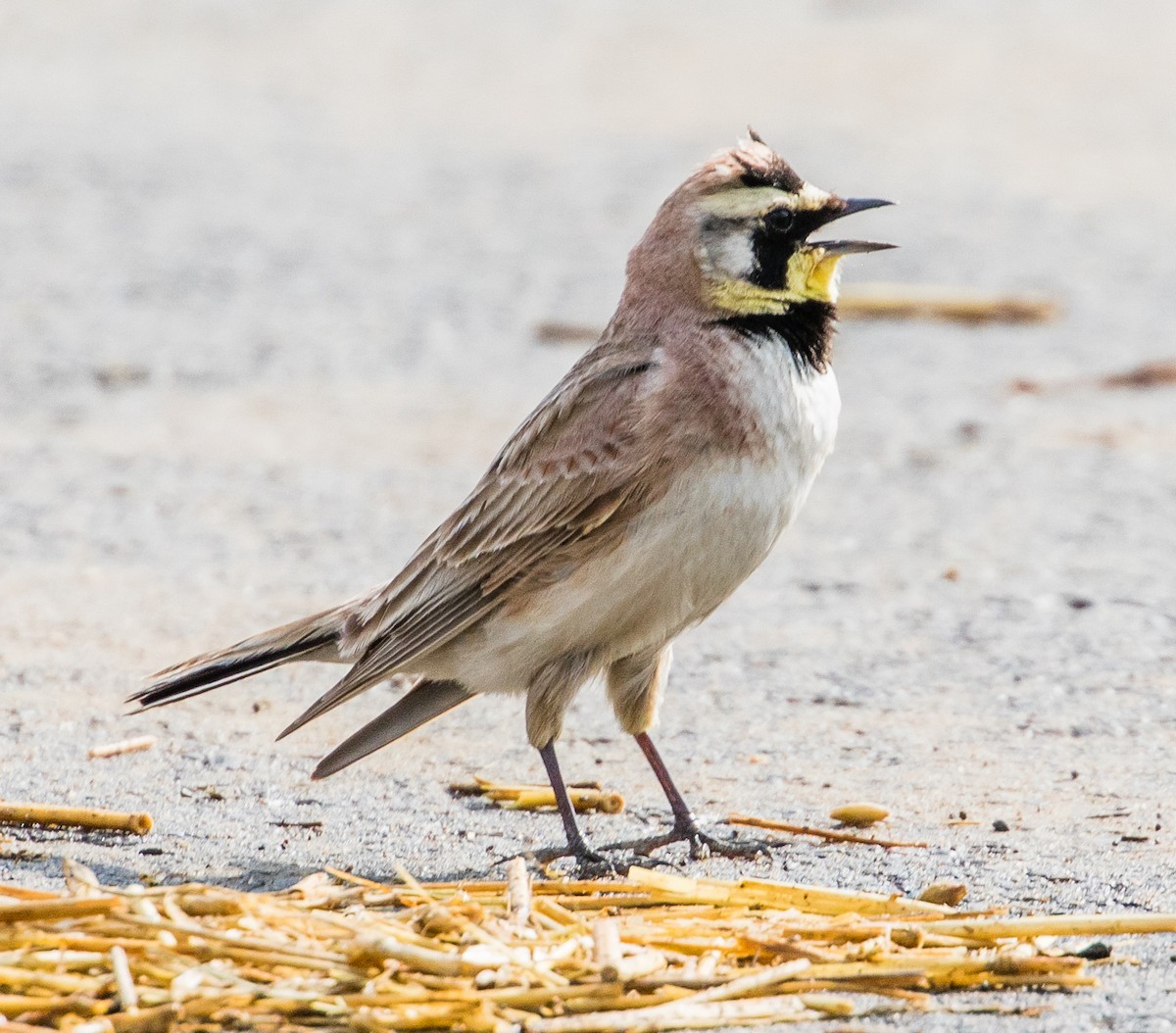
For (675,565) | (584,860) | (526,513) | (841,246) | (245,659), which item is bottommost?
(584,860)

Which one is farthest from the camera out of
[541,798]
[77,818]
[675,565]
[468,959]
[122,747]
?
[122,747]

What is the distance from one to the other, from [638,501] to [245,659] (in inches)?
49.7

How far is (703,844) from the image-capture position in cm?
545

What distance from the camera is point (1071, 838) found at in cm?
555

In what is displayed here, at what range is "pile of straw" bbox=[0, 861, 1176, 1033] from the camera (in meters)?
3.87

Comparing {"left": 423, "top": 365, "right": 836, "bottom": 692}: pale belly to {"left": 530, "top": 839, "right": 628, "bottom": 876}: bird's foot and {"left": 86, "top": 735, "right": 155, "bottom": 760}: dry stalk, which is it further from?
{"left": 86, "top": 735, "right": 155, "bottom": 760}: dry stalk

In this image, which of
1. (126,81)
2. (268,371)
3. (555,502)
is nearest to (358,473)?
(268,371)

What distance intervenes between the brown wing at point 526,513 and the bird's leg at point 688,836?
69cm

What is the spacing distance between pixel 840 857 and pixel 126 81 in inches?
637

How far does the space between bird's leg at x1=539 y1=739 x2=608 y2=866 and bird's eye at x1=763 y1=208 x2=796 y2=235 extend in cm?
158

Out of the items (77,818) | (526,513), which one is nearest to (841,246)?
(526,513)

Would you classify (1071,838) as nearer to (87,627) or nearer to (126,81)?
(87,627)

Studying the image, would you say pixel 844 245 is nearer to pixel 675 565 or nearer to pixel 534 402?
pixel 675 565

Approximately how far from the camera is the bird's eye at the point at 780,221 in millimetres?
5512
